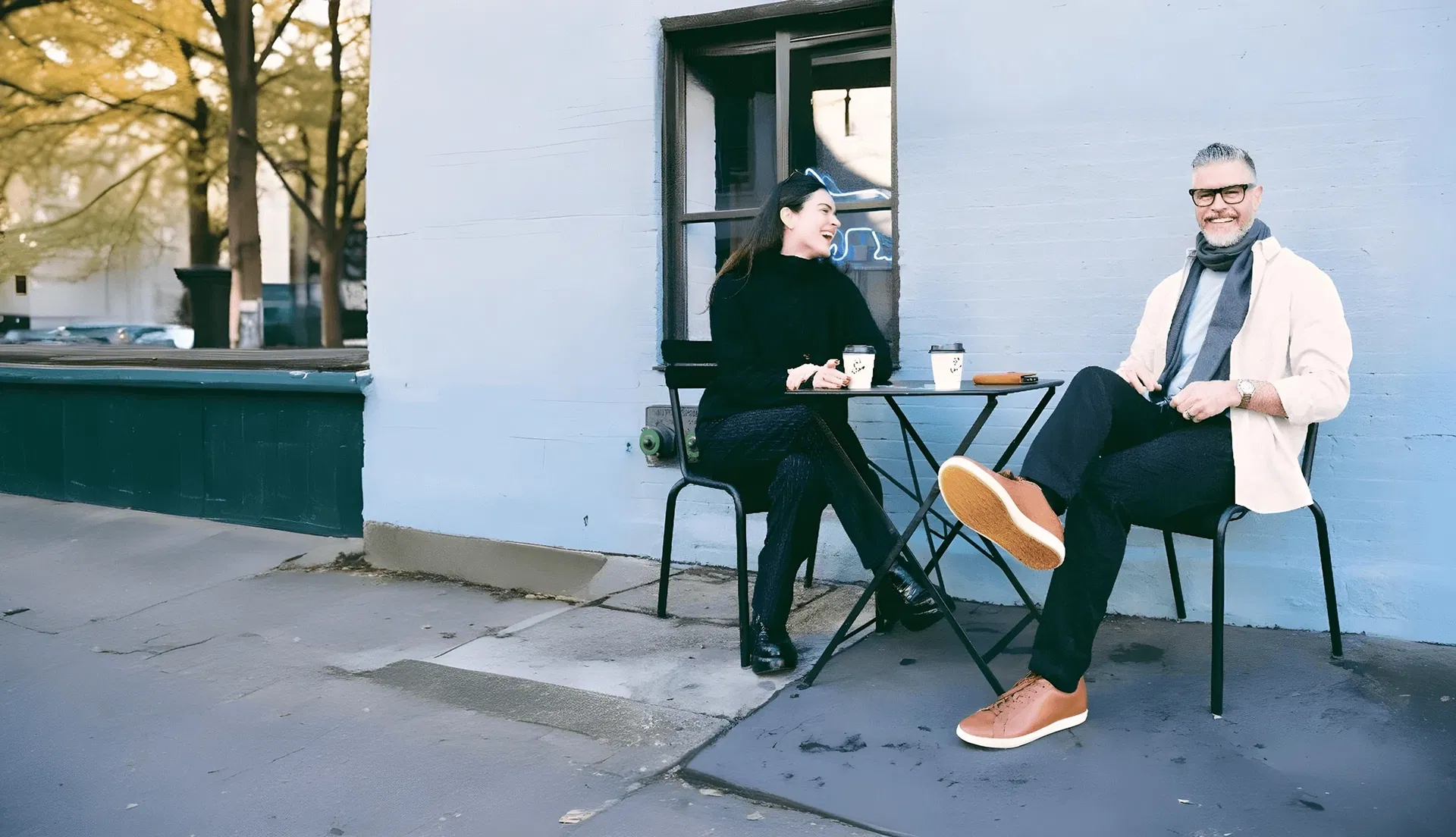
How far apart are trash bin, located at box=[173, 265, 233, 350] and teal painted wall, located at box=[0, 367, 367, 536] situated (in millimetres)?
535

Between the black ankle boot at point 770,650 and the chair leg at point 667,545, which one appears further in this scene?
the chair leg at point 667,545

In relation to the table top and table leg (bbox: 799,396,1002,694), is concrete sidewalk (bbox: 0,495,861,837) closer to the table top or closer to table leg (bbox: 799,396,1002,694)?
table leg (bbox: 799,396,1002,694)

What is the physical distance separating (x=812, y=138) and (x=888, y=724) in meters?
2.77

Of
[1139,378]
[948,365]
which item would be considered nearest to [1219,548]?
[1139,378]

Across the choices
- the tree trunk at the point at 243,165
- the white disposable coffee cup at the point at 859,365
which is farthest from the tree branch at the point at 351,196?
the white disposable coffee cup at the point at 859,365

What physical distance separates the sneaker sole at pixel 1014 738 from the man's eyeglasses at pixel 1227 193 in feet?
5.32

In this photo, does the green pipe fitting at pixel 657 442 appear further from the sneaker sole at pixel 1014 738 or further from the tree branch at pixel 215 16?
the tree branch at pixel 215 16

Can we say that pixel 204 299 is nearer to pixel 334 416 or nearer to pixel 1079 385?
pixel 334 416

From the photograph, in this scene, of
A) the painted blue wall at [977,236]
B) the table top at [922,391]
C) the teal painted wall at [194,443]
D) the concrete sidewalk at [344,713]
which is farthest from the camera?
the teal painted wall at [194,443]

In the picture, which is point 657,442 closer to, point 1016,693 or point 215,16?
point 1016,693

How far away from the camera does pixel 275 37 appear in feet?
22.8

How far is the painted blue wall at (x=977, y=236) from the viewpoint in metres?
3.70

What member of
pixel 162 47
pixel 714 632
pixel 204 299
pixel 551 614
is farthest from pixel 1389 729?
pixel 162 47

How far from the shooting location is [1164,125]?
3.97 m
